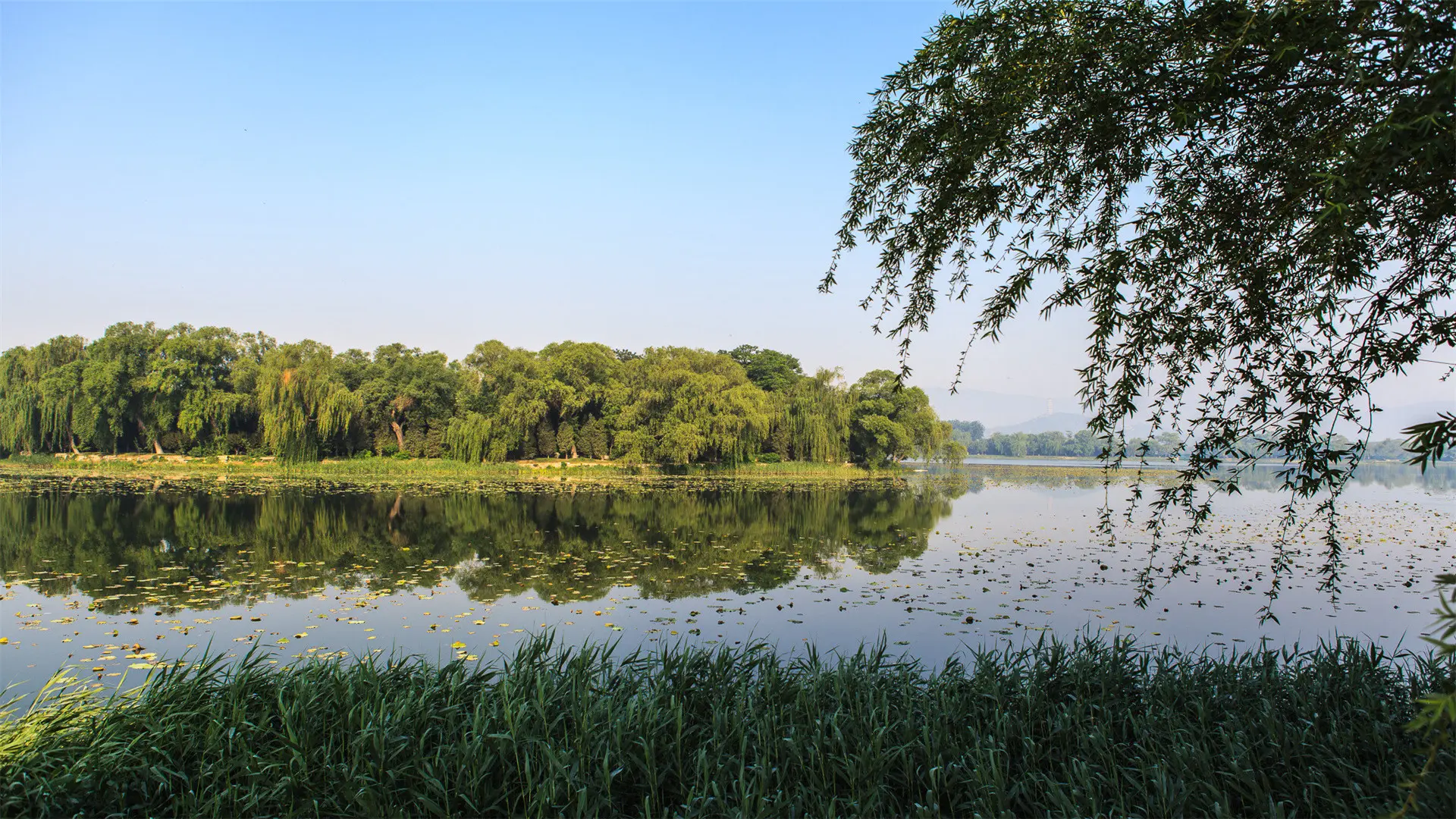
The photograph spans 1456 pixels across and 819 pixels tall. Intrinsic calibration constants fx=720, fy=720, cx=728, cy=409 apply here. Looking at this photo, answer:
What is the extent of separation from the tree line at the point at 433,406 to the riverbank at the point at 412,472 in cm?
71

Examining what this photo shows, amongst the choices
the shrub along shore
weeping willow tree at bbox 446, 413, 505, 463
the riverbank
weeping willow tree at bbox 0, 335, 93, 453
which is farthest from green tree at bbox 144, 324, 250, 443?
the shrub along shore

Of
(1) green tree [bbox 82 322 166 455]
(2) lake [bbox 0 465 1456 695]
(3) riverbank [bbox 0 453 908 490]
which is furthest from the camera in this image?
(1) green tree [bbox 82 322 166 455]

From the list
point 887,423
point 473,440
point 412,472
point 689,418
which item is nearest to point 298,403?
point 412,472

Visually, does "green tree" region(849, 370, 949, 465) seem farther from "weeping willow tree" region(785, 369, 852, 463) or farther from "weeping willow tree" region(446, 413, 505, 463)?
"weeping willow tree" region(446, 413, 505, 463)

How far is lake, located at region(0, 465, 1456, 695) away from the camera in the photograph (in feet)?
22.5

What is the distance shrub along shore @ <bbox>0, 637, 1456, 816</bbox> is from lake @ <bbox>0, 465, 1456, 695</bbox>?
0.73 meters

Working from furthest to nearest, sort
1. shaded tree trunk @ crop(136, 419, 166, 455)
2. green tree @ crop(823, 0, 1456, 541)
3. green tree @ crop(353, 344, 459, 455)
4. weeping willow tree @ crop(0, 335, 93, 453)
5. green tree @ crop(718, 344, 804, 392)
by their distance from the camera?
green tree @ crop(718, 344, 804, 392) < green tree @ crop(353, 344, 459, 455) < shaded tree trunk @ crop(136, 419, 166, 455) < weeping willow tree @ crop(0, 335, 93, 453) < green tree @ crop(823, 0, 1456, 541)

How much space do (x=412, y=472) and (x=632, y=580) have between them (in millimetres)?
23354

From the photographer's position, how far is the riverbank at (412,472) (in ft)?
85.1

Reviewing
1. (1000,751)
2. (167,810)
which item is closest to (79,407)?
(167,810)

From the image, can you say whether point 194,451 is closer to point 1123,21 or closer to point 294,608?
point 294,608

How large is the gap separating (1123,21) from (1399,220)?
157cm

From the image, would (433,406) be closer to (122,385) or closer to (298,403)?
(298,403)

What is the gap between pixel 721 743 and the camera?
365 cm
